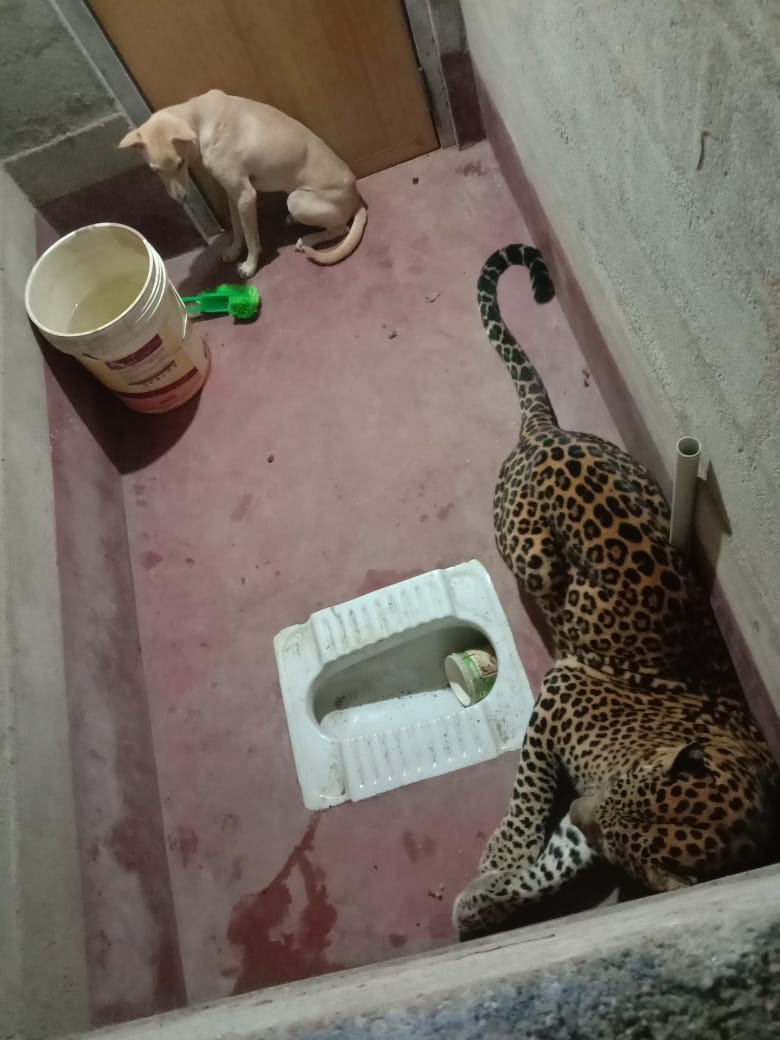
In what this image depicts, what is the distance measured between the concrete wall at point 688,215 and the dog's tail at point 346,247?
2.25 ft

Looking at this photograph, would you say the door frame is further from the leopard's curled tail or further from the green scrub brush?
the leopard's curled tail

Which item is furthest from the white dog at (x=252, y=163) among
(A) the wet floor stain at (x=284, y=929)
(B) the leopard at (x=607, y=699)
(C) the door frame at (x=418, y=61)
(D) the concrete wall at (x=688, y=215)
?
(A) the wet floor stain at (x=284, y=929)

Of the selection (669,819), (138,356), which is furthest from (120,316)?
(669,819)

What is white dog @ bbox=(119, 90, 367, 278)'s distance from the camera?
1847 millimetres

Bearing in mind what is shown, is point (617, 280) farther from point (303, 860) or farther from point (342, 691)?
point (303, 860)

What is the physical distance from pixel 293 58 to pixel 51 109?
62 centimetres

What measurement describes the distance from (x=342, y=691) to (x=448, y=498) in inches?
19.6

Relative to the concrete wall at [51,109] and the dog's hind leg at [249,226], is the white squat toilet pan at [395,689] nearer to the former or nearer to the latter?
the dog's hind leg at [249,226]

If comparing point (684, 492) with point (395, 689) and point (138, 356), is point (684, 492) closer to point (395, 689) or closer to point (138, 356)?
point (395, 689)

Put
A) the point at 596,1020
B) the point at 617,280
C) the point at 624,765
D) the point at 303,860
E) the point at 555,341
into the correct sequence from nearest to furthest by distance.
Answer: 1. the point at 596,1020
2. the point at 624,765
3. the point at 617,280
4. the point at 303,860
5. the point at 555,341

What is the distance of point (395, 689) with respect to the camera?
5.56 ft

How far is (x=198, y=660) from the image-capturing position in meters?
1.75

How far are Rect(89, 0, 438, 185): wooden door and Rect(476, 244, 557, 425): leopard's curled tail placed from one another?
2.08 feet

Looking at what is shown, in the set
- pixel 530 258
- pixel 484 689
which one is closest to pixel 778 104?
pixel 484 689
